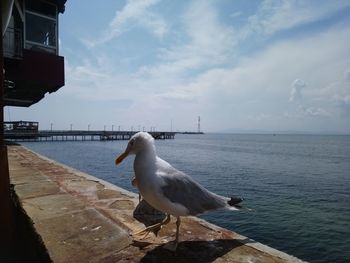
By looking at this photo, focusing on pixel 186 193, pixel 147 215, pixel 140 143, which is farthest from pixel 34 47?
pixel 186 193

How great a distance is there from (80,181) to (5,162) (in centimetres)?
319

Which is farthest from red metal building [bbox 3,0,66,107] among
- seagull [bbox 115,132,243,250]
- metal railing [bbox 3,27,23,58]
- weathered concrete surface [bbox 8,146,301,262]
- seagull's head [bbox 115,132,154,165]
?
seagull [bbox 115,132,243,250]

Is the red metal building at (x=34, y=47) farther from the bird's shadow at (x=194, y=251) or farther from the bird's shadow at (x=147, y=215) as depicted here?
the bird's shadow at (x=194, y=251)

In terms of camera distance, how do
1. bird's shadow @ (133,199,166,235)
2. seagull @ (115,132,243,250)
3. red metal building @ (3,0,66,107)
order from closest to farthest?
seagull @ (115,132,243,250)
bird's shadow @ (133,199,166,235)
red metal building @ (3,0,66,107)

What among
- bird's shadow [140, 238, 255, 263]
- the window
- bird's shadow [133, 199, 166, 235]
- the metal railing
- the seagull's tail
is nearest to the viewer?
bird's shadow [140, 238, 255, 263]

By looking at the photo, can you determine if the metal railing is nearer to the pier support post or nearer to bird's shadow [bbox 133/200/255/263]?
the pier support post

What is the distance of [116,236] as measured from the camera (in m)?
3.51

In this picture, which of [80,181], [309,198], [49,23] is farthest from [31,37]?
[309,198]

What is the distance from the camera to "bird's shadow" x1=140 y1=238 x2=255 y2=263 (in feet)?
9.85

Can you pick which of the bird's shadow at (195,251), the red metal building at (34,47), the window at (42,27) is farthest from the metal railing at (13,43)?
the bird's shadow at (195,251)

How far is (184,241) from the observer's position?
3.41 metres

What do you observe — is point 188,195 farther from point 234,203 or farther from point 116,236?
point 116,236

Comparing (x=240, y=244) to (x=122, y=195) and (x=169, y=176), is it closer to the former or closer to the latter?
(x=169, y=176)

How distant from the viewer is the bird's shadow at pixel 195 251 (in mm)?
3002
